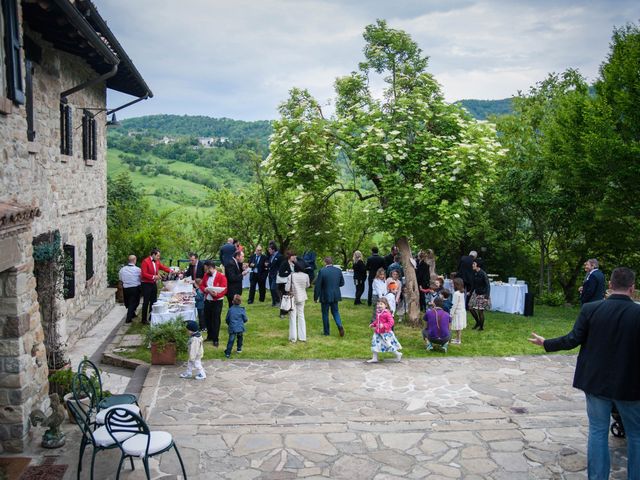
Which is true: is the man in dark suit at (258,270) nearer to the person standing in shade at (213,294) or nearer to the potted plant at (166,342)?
the person standing in shade at (213,294)

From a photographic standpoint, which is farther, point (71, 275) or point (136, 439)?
point (71, 275)

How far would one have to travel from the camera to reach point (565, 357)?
12234mm

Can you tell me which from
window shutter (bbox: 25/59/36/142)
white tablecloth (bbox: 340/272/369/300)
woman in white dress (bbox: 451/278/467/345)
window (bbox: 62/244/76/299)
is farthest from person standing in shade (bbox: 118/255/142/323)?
woman in white dress (bbox: 451/278/467/345)

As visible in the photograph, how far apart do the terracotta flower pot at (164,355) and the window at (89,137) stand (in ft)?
22.9

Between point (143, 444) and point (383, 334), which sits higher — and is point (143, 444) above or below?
above

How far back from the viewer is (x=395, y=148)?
13758mm

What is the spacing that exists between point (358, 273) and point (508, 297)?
4.53 m

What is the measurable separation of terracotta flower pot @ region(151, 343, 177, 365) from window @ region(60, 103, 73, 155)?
5.52 meters

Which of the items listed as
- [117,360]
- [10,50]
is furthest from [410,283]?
[10,50]

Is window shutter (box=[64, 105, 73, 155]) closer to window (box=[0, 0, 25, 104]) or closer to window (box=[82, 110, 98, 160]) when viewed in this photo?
window (box=[82, 110, 98, 160])

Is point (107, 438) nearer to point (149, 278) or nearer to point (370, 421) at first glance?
point (370, 421)

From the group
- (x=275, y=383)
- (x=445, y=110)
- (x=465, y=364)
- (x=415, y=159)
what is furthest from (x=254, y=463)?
(x=445, y=110)

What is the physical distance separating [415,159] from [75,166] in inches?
327

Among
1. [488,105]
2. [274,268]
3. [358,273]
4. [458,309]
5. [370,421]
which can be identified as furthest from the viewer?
[488,105]
